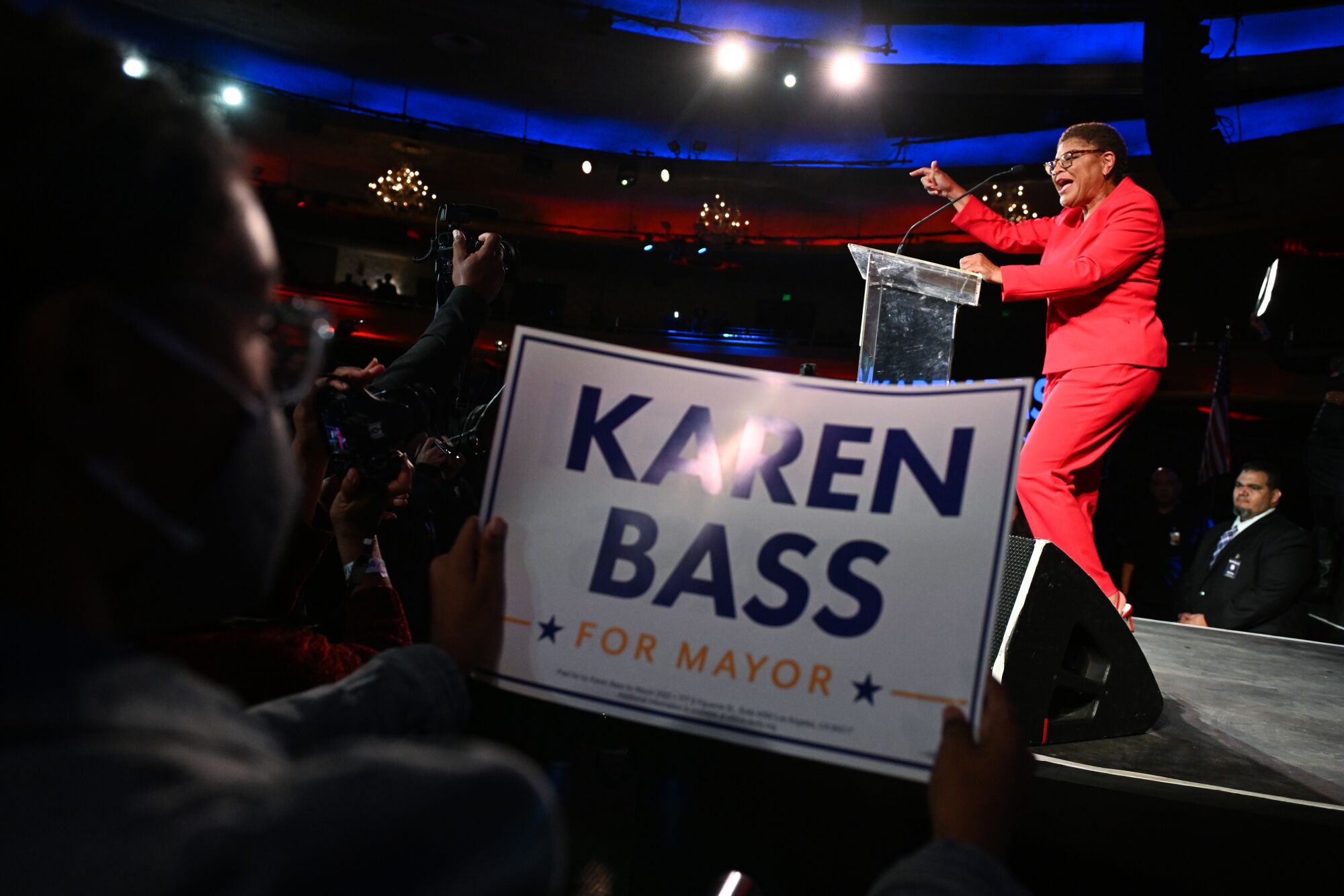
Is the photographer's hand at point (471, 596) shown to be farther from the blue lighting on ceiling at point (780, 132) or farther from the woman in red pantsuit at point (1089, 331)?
the blue lighting on ceiling at point (780, 132)

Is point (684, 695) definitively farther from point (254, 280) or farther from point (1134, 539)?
point (1134, 539)

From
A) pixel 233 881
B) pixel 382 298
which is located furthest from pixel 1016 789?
pixel 382 298

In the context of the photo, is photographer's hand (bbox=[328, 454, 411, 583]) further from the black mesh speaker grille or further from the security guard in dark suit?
the security guard in dark suit

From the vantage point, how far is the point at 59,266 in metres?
0.47

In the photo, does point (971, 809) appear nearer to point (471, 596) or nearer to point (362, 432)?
point (471, 596)

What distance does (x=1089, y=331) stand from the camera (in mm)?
2508

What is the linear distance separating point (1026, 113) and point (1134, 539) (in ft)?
19.3

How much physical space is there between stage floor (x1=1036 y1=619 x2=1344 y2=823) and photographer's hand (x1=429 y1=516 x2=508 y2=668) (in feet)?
3.71


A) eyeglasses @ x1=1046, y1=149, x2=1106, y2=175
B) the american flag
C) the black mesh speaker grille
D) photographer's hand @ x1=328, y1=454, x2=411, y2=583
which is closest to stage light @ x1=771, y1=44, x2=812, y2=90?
the american flag

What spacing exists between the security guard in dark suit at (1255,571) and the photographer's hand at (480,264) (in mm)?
3950

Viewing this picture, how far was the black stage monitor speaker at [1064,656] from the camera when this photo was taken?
5.51 ft

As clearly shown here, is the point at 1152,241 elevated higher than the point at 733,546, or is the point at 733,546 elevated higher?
the point at 1152,241

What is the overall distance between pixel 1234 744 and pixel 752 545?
58.3 inches

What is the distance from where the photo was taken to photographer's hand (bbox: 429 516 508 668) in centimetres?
95
